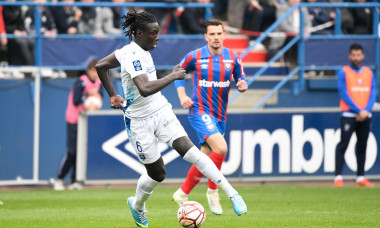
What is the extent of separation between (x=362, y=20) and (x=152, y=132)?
10.8 m

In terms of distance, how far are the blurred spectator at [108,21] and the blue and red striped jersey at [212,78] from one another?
6257mm

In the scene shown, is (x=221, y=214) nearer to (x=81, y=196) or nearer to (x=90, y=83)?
(x=81, y=196)

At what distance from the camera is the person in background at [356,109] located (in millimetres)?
14555

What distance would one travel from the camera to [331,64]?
1728cm

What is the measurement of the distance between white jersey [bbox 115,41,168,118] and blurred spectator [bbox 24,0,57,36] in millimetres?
8046

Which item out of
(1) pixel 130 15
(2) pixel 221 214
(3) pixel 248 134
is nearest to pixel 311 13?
(3) pixel 248 134

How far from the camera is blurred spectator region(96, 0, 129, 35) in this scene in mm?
16844

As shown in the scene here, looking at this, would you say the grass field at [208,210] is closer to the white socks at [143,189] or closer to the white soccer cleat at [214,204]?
the white soccer cleat at [214,204]

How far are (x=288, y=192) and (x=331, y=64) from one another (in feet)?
14.9

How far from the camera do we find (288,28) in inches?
695

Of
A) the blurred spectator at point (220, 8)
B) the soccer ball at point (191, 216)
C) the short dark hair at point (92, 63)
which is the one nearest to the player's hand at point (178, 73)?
the soccer ball at point (191, 216)

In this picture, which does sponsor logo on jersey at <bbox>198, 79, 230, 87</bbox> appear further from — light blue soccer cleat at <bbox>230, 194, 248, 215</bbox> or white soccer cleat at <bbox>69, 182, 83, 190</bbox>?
white soccer cleat at <bbox>69, 182, 83, 190</bbox>

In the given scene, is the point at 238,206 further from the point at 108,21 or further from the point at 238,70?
the point at 108,21

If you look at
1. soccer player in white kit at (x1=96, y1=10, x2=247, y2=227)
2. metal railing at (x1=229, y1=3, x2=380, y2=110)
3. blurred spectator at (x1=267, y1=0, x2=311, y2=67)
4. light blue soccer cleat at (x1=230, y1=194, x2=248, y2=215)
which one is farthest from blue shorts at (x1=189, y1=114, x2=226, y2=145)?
blurred spectator at (x1=267, y1=0, x2=311, y2=67)
